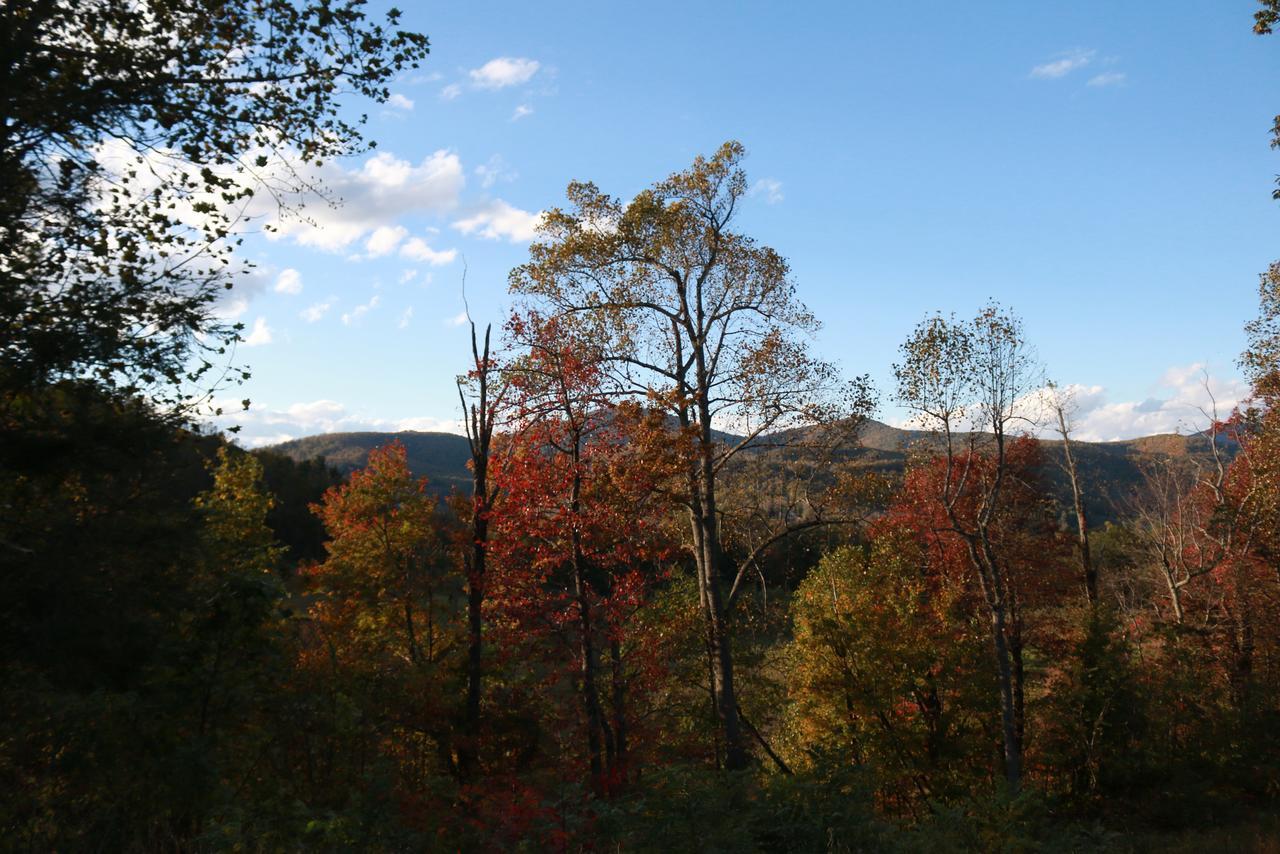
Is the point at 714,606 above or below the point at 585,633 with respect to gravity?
above

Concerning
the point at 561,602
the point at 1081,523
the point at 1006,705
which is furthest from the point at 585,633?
the point at 1081,523

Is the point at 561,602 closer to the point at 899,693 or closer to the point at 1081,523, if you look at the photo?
the point at 899,693

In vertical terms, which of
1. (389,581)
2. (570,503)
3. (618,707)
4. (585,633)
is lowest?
(618,707)

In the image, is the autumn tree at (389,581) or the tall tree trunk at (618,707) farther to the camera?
the autumn tree at (389,581)

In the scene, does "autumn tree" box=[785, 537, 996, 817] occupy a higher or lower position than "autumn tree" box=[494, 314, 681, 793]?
lower

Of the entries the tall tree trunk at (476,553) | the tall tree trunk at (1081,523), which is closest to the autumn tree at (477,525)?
the tall tree trunk at (476,553)

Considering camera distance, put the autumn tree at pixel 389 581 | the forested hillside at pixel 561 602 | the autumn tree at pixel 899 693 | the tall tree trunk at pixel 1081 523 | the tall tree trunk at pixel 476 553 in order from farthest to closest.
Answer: the tall tree trunk at pixel 1081 523, the autumn tree at pixel 389 581, the autumn tree at pixel 899 693, the tall tree trunk at pixel 476 553, the forested hillside at pixel 561 602

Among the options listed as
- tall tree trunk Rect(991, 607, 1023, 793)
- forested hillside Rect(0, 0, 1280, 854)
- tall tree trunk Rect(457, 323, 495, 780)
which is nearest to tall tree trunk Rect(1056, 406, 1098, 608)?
forested hillside Rect(0, 0, 1280, 854)

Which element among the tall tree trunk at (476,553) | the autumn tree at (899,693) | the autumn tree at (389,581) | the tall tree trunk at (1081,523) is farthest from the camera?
the tall tree trunk at (1081,523)

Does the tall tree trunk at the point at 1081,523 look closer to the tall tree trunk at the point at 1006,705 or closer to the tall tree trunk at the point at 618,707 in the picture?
the tall tree trunk at the point at 1006,705

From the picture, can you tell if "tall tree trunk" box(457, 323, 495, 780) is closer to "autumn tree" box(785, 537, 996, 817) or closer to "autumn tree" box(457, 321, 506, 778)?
"autumn tree" box(457, 321, 506, 778)

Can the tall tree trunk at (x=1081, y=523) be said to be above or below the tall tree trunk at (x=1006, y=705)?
above

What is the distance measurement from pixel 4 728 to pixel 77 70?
7.37 m

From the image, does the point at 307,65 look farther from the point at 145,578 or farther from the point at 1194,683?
the point at 1194,683
